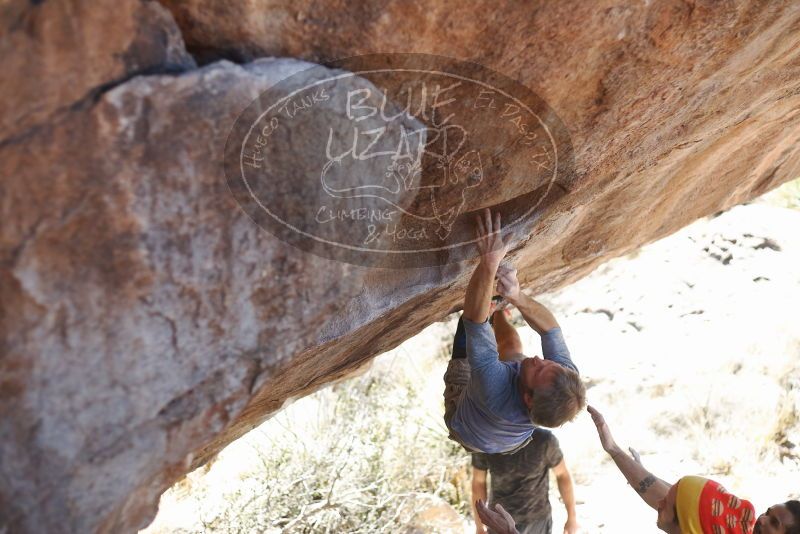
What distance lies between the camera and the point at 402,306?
231cm

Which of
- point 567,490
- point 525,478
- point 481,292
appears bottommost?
point 567,490

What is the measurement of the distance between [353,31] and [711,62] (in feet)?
3.21

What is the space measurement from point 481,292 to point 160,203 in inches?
37.7

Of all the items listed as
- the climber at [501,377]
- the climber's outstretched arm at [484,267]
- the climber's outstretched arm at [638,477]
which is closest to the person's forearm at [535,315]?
the climber at [501,377]

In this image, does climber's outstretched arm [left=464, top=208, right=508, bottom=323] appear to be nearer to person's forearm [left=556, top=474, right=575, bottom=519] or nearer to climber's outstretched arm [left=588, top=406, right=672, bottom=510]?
climber's outstretched arm [left=588, top=406, right=672, bottom=510]

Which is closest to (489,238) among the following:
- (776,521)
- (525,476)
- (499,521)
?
(499,521)

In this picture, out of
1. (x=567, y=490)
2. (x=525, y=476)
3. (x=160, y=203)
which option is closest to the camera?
(x=160, y=203)

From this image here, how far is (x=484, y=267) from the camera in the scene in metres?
2.00
